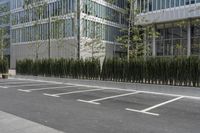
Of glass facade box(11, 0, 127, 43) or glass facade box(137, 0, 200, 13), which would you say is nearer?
glass facade box(137, 0, 200, 13)

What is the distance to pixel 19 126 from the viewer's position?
721 centimetres

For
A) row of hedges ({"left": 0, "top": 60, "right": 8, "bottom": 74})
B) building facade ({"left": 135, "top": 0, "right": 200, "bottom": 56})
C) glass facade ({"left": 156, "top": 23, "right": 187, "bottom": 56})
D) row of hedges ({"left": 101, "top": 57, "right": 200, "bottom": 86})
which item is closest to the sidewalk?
row of hedges ({"left": 101, "top": 57, "right": 200, "bottom": 86})

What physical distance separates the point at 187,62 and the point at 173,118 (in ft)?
24.2

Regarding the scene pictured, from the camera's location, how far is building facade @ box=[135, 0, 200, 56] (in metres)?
38.2

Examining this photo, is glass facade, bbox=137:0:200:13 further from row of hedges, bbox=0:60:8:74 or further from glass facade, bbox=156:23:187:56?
row of hedges, bbox=0:60:8:74

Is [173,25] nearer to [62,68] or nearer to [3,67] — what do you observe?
[62,68]

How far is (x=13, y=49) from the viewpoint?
208 ft

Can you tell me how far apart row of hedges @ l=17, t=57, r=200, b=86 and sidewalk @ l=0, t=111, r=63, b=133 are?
10327 mm

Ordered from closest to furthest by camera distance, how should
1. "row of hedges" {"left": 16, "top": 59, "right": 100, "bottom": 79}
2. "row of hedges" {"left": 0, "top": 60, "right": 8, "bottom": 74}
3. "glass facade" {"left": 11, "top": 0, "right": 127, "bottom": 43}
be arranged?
"row of hedges" {"left": 16, "top": 59, "right": 100, "bottom": 79}
"row of hedges" {"left": 0, "top": 60, "right": 8, "bottom": 74}
"glass facade" {"left": 11, "top": 0, "right": 127, "bottom": 43}

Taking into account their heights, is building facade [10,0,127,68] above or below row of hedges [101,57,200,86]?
above

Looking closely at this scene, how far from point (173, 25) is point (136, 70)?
26.2 meters

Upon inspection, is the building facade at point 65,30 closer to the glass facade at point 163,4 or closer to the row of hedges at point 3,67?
the glass facade at point 163,4

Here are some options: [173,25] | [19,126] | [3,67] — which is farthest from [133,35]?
[173,25]

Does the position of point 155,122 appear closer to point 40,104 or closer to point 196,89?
point 40,104
